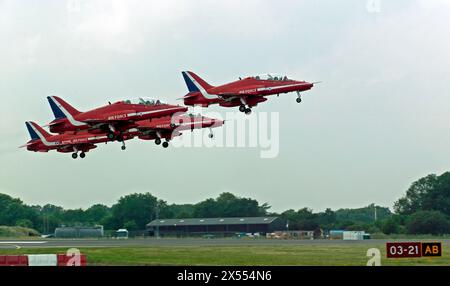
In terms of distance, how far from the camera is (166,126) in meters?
117

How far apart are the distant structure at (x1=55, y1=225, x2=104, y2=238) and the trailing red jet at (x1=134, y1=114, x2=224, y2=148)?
63302 millimetres

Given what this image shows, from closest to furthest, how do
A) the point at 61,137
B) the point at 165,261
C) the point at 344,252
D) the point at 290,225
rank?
the point at 165,261, the point at 344,252, the point at 61,137, the point at 290,225

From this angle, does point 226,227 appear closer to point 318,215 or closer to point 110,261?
point 318,215

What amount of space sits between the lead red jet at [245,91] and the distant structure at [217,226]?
231 feet

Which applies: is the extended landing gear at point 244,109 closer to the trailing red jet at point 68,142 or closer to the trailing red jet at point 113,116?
the trailing red jet at point 113,116

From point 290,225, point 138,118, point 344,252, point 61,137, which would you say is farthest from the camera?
point 290,225

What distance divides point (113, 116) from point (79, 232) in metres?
75.9

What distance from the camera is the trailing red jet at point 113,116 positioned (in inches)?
4173

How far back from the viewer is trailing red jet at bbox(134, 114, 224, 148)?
4493 inches

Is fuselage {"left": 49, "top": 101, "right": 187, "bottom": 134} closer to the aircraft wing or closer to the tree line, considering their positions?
the aircraft wing

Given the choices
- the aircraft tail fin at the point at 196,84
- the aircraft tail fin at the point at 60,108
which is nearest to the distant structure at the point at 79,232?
the aircraft tail fin at the point at 60,108
